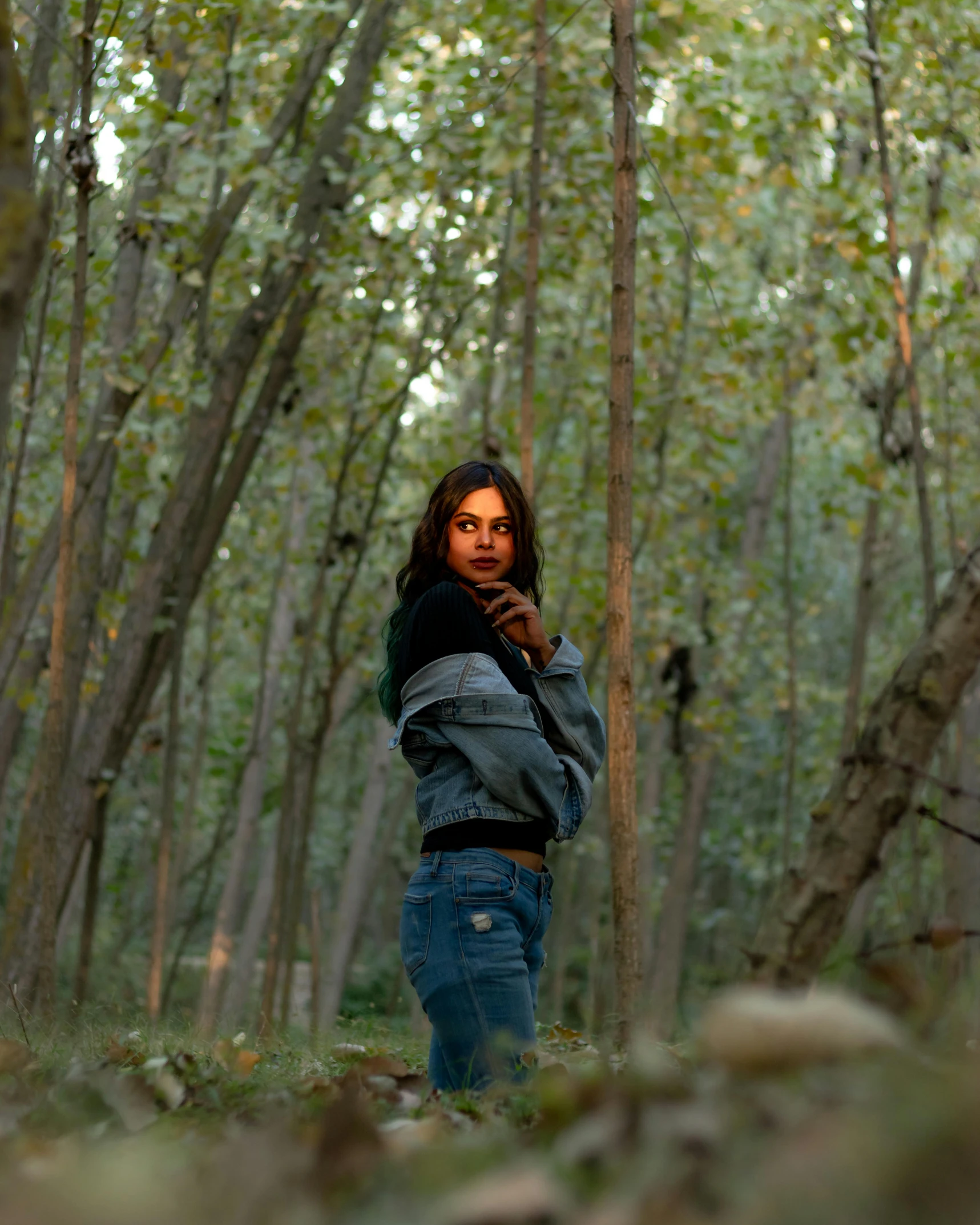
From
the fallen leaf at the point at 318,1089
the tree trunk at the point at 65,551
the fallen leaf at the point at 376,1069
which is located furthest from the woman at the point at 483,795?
the tree trunk at the point at 65,551

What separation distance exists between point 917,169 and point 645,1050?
335 inches

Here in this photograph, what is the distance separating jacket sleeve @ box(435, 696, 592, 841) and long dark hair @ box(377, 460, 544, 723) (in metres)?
0.51

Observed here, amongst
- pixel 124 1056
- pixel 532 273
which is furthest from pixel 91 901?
pixel 124 1056

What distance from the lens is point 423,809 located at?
3133 millimetres

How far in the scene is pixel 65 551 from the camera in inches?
188

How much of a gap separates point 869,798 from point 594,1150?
4.47ft

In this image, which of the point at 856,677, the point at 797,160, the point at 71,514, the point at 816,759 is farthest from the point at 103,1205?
the point at 816,759

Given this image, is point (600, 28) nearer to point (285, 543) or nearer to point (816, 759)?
point (285, 543)

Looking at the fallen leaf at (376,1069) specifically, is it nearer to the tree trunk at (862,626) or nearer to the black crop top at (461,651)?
the black crop top at (461,651)

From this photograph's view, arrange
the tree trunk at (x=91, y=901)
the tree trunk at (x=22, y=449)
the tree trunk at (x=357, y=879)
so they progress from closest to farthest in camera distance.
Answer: the tree trunk at (x=22, y=449), the tree trunk at (x=91, y=901), the tree trunk at (x=357, y=879)

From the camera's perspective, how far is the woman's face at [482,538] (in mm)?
3488

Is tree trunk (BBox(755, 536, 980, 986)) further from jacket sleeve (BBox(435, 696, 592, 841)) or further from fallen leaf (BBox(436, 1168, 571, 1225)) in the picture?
fallen leaf (BBox(436, 1168, 571, 1225))

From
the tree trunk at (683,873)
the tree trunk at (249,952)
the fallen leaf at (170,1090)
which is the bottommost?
the tree trunk at (249,952)

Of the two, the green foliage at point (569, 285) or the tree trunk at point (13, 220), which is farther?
the green foliage at point (569, 285)
